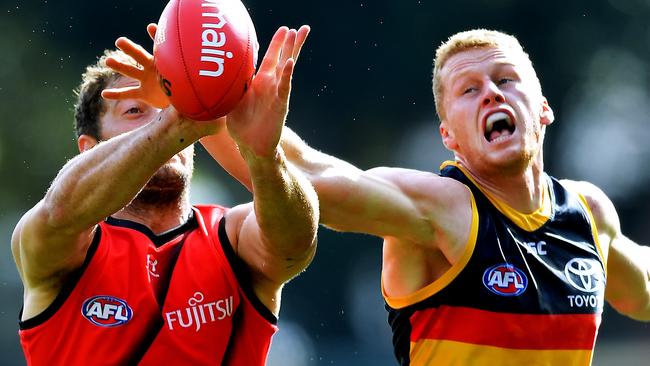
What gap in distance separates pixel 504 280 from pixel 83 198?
1.76 metres

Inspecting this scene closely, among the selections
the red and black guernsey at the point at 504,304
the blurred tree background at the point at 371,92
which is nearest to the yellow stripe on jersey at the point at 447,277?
the red and black guernsey at the point at 504,304

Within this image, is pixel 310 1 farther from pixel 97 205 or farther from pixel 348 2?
pixel 97 205

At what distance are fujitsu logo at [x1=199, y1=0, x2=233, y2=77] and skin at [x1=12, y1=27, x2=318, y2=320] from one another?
0.16m

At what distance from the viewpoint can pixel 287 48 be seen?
3.64 m

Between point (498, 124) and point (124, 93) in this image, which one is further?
point (498, 124)

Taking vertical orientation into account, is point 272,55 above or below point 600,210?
above

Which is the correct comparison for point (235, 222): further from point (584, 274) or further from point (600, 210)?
point (600, 210)

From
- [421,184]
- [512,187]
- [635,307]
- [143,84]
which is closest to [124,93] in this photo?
[143,84]

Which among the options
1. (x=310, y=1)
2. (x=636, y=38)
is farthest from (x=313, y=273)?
(x=636, y=38)

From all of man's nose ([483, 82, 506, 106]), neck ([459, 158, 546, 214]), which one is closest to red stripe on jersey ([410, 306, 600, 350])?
neck ([459, 158, 546, 214])

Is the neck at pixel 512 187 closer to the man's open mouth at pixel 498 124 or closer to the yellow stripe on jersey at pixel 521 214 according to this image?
the yellow stripe on jersey at pixel 521 214

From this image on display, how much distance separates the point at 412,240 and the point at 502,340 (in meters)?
0.55

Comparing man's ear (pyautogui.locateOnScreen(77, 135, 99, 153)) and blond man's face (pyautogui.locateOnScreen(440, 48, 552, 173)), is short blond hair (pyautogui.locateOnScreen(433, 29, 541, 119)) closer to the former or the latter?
blond man's face (pyautogui.locateOnScreen(440, 48, 552, 173))

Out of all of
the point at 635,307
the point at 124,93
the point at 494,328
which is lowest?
the point at 635,307
